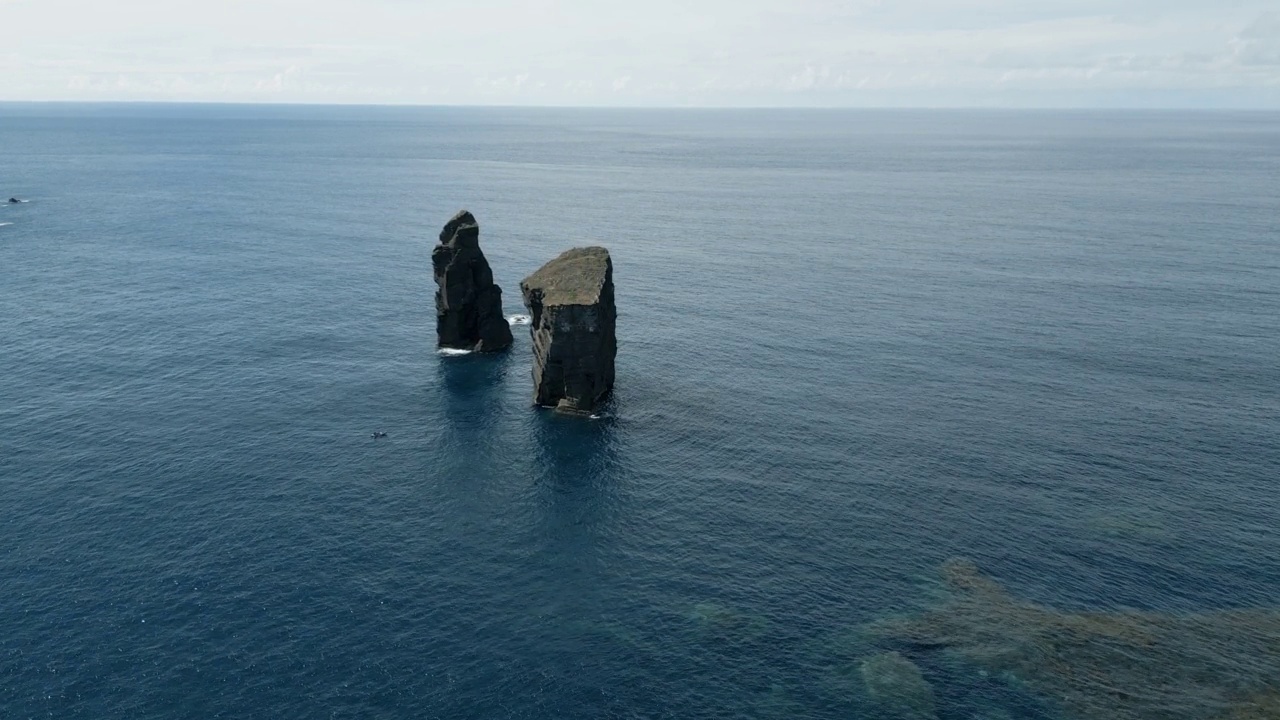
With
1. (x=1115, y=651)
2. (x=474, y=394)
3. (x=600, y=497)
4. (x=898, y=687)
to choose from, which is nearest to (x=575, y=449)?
(x=600, y=497)

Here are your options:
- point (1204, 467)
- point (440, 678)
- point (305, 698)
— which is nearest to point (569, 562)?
point (440, 678)

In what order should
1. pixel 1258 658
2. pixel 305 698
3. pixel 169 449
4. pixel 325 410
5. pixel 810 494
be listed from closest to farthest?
pixel 305 698 < pixel 1258 658 < pixel 810 494 < pixel 169 449 < pixel 325 410

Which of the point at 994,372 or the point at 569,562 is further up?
the point at 994,372

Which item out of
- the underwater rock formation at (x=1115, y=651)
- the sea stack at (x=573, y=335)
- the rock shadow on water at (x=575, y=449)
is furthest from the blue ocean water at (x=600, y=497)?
the sea stack at (x=573, y=335)

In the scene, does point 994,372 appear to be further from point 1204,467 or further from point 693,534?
point 693,534

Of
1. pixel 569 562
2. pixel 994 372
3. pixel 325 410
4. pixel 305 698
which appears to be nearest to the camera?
pixel 305 698

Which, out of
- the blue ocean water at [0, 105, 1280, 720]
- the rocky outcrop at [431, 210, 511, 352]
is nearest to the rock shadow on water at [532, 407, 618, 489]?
the blue ocean water at [0, 105, 1280, 720]
